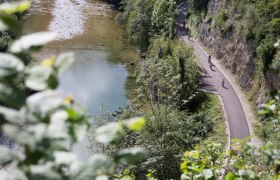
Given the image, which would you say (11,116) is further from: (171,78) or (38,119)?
(171,78)

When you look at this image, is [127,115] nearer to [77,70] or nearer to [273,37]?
[273,37]

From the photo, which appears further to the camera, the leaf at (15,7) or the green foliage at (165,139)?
the green foliage at (165,139)

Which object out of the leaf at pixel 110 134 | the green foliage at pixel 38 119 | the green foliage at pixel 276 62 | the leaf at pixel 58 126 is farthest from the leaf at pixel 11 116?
the green foliage at pixel 276 62

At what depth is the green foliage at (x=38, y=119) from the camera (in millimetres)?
1327

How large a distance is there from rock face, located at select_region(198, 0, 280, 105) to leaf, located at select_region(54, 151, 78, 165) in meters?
26.7

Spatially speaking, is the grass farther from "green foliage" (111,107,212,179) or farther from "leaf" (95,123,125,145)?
"leaf" (95,123,125,145)

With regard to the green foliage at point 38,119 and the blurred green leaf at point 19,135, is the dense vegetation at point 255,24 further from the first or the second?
the blurred green leaf at point 19,135

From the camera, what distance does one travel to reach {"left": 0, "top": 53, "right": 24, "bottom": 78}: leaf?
136cm

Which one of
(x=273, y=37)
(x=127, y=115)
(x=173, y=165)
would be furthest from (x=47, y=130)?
(x=273, y=37)

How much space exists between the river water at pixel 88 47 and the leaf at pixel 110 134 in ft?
80.1

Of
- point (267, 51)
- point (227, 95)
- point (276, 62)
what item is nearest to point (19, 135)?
point (276, 62)

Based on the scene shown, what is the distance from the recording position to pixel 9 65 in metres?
1.37

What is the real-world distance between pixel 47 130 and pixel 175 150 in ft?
61.4

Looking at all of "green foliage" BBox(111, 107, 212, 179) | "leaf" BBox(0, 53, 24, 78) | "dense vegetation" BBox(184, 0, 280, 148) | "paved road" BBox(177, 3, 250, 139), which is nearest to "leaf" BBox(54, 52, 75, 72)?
"leaf" BBox(0, 53, 24, 78)
